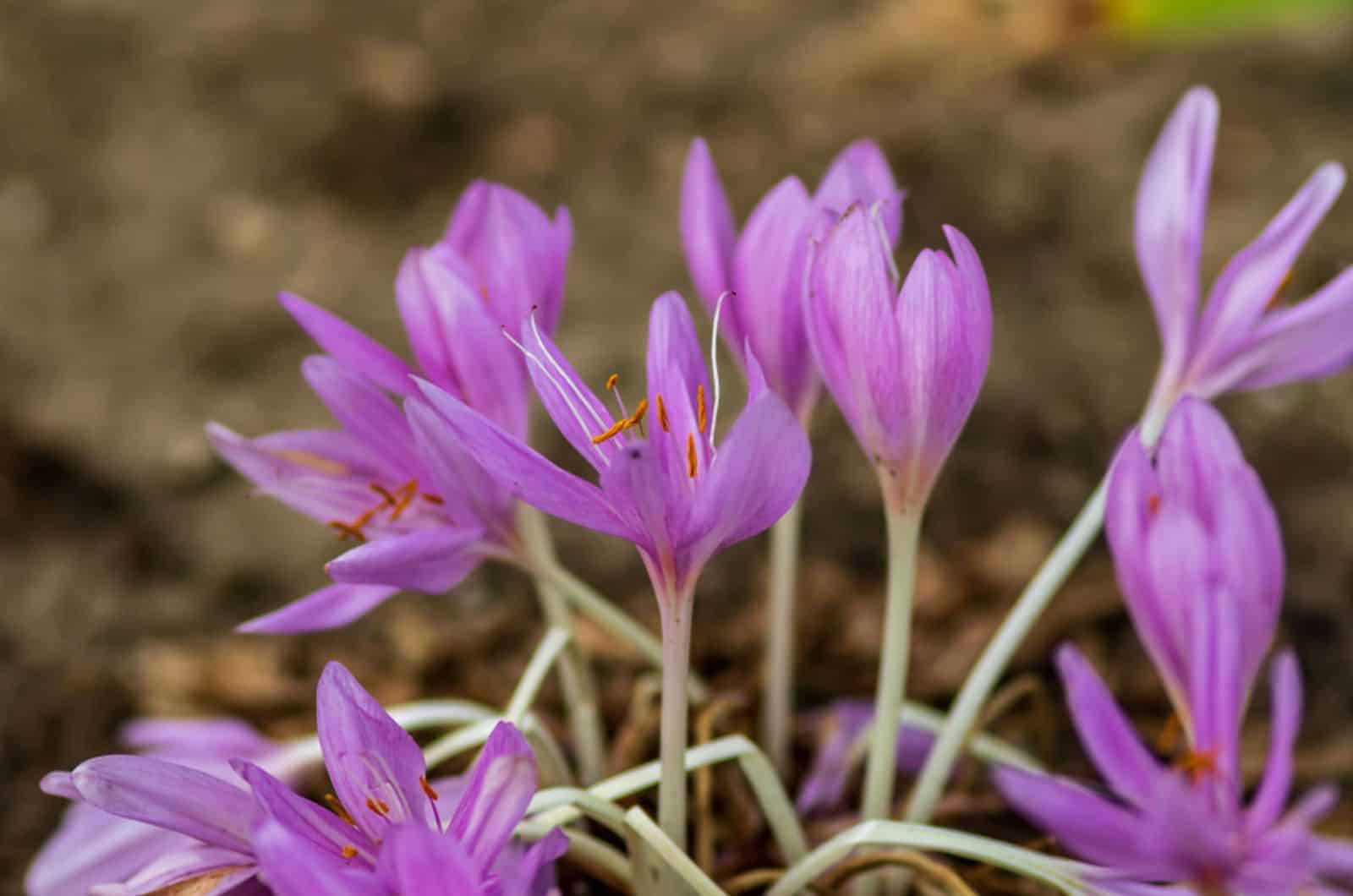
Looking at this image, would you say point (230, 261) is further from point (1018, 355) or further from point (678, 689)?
point (678, 689)

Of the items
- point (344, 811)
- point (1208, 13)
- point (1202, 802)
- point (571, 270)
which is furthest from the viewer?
point (1208, 13)

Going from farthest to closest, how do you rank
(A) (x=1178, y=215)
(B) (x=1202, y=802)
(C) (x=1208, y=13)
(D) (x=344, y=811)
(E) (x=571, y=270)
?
(C) (x=1208, y=13)
(E) (x=571, y=270)
(A) (x=1178, y=215)
(D) (x=344, y=811)
(B) (x=1202, y=802)

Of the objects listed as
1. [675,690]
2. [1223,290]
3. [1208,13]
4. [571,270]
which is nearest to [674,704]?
[675,690]

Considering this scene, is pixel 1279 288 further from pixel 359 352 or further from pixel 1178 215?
pixel 359 352

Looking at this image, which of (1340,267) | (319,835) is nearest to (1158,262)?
(319,835)

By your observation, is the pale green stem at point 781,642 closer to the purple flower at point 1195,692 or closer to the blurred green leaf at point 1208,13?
the purple flower at point 1195,692

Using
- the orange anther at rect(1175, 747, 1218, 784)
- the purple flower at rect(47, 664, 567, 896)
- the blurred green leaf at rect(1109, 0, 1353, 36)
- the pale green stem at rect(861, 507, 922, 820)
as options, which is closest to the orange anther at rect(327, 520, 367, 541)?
the purple flower at rect(47, 664, 567, 896)

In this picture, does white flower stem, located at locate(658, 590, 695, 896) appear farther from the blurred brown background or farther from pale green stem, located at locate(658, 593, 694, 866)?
the blurred brown background

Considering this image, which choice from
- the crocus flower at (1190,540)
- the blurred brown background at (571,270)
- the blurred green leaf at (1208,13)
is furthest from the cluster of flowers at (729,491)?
the blurred green leaf at (1208,13)

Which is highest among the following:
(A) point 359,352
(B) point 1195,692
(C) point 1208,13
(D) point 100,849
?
(C) point 1208,13
